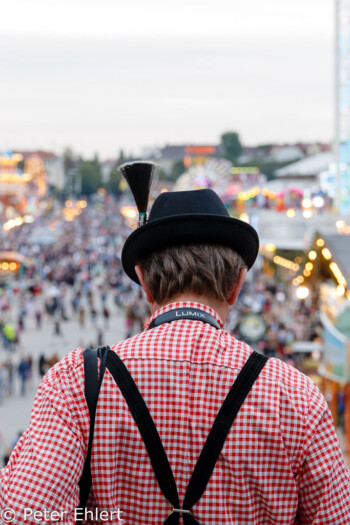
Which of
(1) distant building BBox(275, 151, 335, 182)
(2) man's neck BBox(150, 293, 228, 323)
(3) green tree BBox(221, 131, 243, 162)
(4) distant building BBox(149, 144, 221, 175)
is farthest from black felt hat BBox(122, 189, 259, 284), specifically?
(4) distant building BBox(149, 144, 221, 175)

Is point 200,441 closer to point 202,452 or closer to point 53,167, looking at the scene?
point 202,452

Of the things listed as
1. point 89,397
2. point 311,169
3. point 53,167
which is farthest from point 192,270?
→ point 53,167

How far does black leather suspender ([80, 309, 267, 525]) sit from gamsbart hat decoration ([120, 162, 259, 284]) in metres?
0.32


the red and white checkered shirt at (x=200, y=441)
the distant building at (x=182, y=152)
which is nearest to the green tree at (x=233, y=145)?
the distant building at (x=182, y=152)

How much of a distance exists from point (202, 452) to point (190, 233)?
1.55 feet

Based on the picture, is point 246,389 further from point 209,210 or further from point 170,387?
point 209,210

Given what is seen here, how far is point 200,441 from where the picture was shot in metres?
1.68

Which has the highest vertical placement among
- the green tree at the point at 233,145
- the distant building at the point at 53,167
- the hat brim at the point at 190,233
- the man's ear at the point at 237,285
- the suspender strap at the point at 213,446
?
the hat brim at the point at 190,233

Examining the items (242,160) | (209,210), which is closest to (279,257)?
(209,210)

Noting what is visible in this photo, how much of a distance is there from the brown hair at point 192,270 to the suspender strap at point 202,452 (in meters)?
0.26

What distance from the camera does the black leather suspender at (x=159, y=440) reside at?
65.7 inches

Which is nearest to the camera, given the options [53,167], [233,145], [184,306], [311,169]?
[184,306]

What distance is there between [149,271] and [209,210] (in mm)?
192

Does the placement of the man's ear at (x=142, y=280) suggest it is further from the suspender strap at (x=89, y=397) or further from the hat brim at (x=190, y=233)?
the suspender strap at (x=89, y=397)
